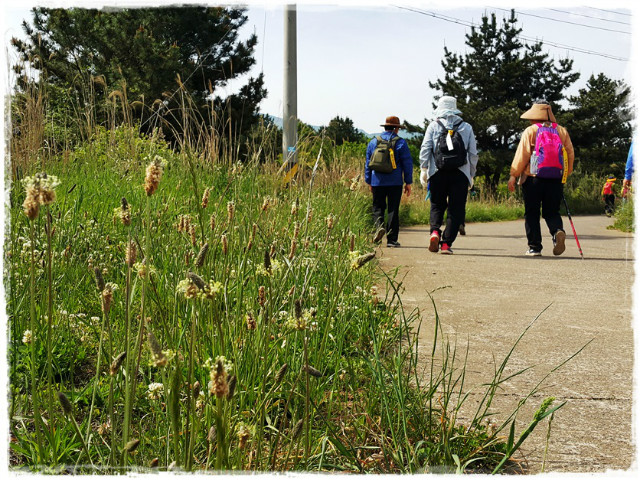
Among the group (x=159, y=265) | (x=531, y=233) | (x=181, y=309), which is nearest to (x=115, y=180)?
(x=159, y=265)

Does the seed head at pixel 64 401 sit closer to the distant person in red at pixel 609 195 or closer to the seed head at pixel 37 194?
the seed head at pixel 37 194

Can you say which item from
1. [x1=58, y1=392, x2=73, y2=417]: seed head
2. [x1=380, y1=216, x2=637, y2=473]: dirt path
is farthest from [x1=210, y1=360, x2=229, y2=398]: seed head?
[x1=380, y1=216, x2=637, y2=473]: dirt path

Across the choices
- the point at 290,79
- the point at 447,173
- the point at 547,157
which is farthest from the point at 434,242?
the point at 290,79

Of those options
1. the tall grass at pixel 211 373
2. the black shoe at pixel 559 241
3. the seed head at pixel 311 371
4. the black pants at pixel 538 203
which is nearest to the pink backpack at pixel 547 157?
the black pants at pixel 538 203

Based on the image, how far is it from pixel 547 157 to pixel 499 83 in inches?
1276

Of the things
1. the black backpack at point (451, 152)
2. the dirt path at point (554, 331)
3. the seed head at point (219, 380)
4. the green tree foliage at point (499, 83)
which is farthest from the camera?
the green tree foliage at point (499, 83)

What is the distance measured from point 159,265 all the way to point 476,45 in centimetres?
3956

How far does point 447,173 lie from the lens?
8031 millimetres

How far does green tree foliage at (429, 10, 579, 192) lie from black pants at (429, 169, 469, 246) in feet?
97.7

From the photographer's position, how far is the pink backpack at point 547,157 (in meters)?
7.58

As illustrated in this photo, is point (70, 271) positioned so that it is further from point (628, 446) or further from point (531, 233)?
point (531, 233)

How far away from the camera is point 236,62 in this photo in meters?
24.0

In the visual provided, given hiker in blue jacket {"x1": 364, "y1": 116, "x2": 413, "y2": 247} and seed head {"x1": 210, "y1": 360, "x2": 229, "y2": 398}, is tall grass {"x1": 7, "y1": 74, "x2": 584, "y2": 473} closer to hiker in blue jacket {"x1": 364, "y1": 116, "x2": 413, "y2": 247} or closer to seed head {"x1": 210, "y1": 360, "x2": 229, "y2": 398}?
seed head {"x1": 210, "y1": 360, "x2": 229, "y2": 398}

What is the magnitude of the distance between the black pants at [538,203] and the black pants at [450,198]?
30.6 inches
